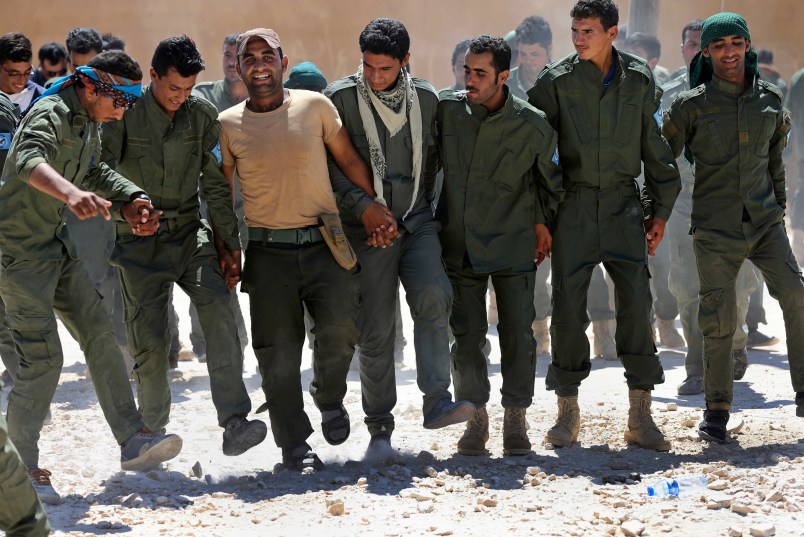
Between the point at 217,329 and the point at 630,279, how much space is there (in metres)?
2.14

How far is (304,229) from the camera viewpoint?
6422 mm

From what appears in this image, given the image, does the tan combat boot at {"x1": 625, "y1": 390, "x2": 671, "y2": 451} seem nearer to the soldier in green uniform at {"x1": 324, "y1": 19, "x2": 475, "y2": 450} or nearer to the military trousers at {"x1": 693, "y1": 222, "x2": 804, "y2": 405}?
the military trousers at {"x1": 693, "y1": 222, "x2": 804, "y2": 405}

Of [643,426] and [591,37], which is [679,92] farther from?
[643,426]

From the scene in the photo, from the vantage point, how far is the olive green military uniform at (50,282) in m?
5.86

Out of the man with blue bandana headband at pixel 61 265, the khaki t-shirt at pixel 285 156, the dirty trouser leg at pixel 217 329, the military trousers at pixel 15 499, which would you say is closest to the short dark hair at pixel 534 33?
the khaki t-shirt at pixel 285 156

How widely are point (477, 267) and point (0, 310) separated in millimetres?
3006

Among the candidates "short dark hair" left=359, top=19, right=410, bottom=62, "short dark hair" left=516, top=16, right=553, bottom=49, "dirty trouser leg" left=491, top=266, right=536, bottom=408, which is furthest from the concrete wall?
"short dark hair" left=359, top=19, right=410, bottom=62

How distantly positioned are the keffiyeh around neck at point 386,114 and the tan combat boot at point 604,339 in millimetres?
3435

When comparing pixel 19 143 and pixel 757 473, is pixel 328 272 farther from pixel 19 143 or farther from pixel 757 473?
pixel 757 473

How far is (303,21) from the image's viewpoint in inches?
688

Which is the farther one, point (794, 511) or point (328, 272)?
point (328, 272)

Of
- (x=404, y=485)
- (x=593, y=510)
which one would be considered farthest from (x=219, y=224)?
(x=593, y=510)

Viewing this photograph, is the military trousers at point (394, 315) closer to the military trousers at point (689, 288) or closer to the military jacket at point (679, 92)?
the military trousers at point (689, 288)

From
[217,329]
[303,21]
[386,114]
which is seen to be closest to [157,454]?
[217,329]
